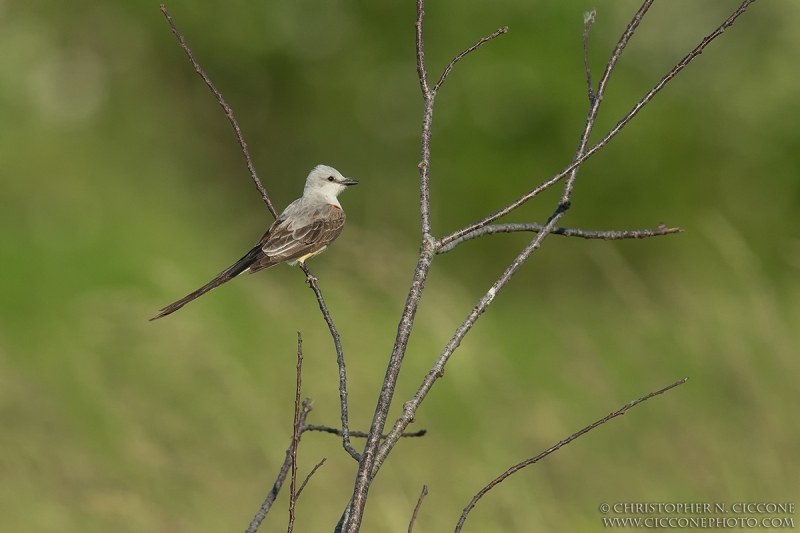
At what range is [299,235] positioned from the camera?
4.16m

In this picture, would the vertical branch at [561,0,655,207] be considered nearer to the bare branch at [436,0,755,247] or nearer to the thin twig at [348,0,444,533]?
the bare branch at [436,0,755,247]

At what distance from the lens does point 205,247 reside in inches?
385

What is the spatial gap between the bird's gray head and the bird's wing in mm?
306

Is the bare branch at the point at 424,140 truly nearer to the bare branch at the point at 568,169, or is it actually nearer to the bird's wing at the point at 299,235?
the bare branch at the point at 568,169

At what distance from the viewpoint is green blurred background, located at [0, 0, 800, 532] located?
399 centimetres

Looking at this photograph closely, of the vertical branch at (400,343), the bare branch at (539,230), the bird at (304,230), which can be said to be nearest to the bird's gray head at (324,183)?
the bird at (304,230)

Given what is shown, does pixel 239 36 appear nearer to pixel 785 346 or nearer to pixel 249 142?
pixel 249 142

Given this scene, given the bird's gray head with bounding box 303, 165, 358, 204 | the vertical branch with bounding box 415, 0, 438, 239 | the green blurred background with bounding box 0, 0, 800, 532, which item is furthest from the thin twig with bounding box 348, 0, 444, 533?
the bird's gray head with bounding box 303, 165, 358, 204

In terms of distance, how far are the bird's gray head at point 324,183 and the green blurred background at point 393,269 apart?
0.35 metres

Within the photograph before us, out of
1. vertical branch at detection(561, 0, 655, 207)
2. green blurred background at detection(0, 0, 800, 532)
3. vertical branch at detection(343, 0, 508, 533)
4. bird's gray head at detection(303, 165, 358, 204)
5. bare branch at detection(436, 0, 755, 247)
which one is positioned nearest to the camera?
vertical branch at detection(343, 0, 508, 533)

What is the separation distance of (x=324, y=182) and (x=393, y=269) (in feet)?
1.98

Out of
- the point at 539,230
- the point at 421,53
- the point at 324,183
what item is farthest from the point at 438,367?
the point at 324,183

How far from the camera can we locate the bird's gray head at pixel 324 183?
15.8 ft

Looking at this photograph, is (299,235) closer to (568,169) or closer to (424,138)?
(424,138)
